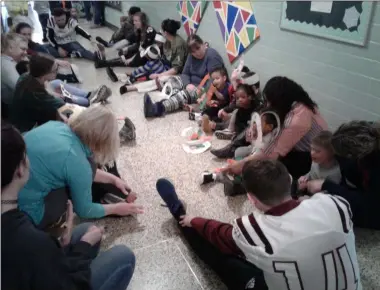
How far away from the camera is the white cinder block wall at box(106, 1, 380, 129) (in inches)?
89.8

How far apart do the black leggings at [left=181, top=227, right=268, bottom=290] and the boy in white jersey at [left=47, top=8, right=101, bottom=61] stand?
402cm

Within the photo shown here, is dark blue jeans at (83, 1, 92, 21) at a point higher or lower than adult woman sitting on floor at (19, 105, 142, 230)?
higher

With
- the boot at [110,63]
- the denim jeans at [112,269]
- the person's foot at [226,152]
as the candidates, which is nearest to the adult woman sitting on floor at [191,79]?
the person's foot at [226,152]

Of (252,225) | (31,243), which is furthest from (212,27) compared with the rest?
(31,243)

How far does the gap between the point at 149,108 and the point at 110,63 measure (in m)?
1.90

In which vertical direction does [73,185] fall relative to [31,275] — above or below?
below

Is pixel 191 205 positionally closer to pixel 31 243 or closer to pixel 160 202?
pixel 160 202

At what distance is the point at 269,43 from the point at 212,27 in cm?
98

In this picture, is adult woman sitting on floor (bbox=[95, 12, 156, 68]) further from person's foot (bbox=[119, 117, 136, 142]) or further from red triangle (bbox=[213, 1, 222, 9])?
person's foot (bbox=[119, 117, 136, 142])

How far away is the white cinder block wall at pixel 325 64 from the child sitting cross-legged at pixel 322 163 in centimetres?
62

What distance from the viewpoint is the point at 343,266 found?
1139 millimetres

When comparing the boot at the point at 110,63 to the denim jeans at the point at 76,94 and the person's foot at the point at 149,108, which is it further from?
the person's foot at the point at 149,108

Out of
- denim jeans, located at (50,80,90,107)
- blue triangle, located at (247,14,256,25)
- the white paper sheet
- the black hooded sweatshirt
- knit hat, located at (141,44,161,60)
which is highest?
the white paper sheet

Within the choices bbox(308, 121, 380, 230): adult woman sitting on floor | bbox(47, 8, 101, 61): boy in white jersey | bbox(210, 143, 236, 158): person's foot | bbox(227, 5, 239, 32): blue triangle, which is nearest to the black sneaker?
bbox(210, 143, 236, 158): person's foot
